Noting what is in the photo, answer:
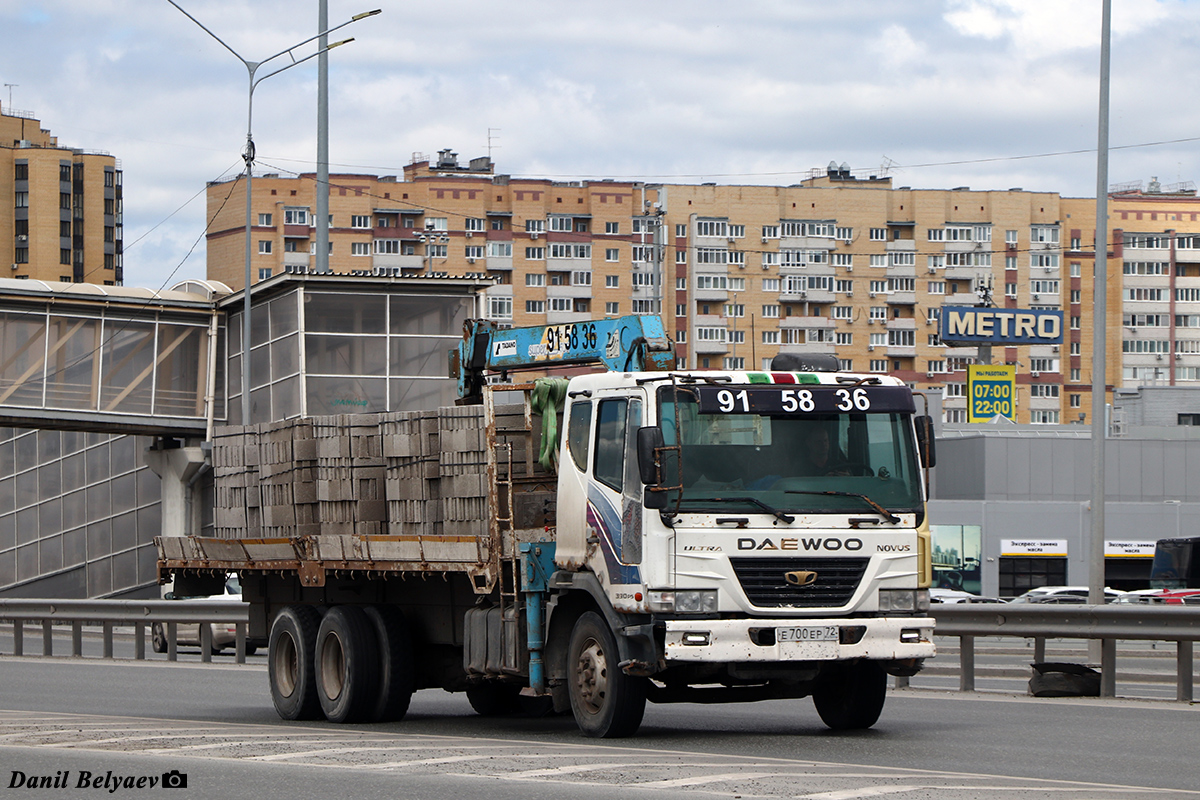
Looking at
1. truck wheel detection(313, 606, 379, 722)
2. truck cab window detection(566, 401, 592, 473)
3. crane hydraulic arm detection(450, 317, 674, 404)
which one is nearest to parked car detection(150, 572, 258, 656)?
crane hydraulic arm detection(450, 317, 674, 404)

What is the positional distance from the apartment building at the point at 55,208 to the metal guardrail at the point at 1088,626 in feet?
442

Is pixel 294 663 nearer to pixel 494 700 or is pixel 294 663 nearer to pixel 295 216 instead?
pixel 494 700

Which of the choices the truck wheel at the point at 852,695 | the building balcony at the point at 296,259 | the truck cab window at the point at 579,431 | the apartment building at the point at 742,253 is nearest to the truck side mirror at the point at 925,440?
the truck wheel at the point at 852,695

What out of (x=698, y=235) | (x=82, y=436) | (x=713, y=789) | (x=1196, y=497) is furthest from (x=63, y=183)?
(x=713, y=789)

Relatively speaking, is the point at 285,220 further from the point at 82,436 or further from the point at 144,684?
the point at 144,684

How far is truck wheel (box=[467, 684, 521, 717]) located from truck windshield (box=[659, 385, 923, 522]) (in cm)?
435

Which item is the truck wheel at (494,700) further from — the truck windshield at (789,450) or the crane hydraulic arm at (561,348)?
the truck windshield at (789,450)

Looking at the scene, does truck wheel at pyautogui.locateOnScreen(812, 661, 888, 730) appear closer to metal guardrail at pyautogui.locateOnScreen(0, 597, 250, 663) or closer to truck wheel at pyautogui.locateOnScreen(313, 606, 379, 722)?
truck wheel at pyautogui.locateOnScreen(313, 606, 379, 722)

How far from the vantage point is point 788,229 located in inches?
5113

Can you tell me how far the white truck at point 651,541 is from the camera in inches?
440

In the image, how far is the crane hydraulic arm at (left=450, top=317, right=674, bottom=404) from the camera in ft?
44.8

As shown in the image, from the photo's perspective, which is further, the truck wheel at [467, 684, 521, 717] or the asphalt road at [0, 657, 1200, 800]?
the truck wheel at [467, 684, 521, 717]

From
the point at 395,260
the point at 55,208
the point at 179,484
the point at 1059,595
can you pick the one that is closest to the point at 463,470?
the point at 1059,595

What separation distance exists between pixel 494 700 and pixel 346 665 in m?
1.61
